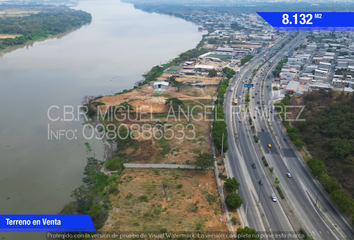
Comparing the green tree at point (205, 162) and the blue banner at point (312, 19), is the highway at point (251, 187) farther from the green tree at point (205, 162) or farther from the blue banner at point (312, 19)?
the blue banner at point (312, 19)

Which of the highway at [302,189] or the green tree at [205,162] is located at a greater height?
the green tree at [205,162]

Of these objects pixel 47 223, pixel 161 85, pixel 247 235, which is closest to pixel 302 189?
pixel 247 235

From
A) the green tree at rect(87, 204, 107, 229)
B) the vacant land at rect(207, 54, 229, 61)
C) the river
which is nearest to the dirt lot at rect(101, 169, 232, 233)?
the green tree at rect(87, 204, 107, 229)

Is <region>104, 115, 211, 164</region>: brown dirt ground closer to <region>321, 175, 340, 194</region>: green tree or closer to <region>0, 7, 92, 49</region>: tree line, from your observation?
A: <region>321, 175, 340, 194</region>: green tree

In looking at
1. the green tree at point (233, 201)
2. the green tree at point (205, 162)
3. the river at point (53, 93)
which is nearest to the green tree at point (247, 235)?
the green tree at point (233, 201)

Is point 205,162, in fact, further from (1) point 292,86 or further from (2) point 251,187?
(1) point 292,86
